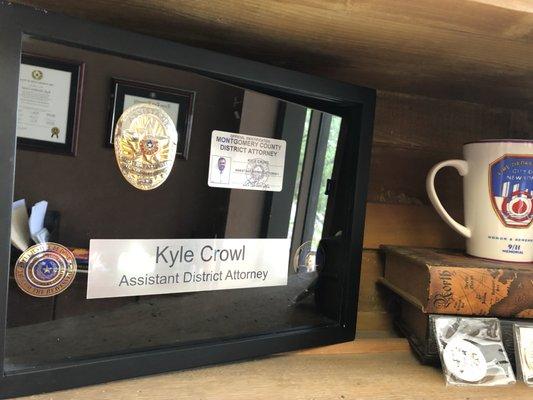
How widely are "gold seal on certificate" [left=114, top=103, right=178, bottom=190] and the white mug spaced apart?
1.37ft

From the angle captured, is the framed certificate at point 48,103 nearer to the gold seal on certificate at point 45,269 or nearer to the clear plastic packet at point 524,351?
the gold seal on certificate at point 45,269

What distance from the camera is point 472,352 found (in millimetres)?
528

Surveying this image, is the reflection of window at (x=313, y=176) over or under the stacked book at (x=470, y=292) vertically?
over

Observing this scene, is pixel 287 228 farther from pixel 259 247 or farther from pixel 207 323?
pixel 207 323

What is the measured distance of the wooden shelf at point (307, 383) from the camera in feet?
1.49

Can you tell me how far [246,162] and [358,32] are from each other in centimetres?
20

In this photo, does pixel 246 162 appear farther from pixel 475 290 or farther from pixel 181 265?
pixel 475 290

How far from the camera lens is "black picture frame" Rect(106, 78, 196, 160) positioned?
434 millimetres

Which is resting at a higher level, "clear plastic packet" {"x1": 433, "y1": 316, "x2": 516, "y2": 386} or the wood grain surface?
the wood grain surface

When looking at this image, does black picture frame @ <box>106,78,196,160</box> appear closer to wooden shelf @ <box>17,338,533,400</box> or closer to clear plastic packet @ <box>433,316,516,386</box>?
wooden shelf @ <box>17,338,533,400</box>

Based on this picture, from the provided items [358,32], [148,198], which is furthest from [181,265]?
[358,32]

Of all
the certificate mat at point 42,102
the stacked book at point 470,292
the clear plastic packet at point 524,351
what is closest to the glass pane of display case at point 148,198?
the certificate mat at point 42,102

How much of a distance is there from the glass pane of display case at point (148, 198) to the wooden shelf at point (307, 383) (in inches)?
1.4

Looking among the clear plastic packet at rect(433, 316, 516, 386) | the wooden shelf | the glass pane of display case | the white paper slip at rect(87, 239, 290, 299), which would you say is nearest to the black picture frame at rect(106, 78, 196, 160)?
the glass pane of display case
